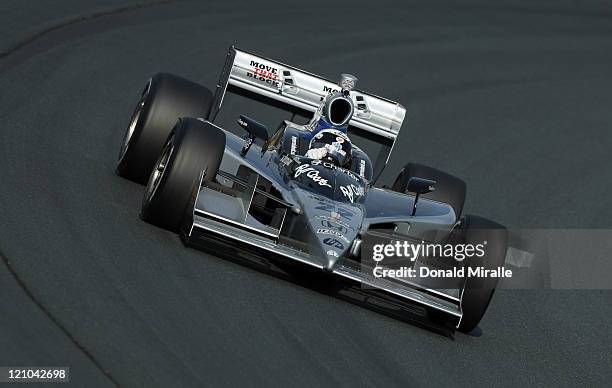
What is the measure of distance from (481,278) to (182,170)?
9.31 feet

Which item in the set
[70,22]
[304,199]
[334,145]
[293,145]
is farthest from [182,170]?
[70,22]

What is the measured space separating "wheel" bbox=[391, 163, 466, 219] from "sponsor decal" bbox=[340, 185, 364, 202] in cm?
159

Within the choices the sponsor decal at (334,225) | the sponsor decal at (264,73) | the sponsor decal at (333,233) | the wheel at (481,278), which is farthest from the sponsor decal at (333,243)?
the sponsor decal at (264,73)

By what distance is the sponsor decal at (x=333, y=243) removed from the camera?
11461 mm

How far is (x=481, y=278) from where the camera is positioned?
38.4 ft

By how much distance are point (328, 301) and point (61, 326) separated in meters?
3.03

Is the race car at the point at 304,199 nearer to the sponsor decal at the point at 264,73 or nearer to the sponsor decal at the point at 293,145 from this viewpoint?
the sponsor decal at the point at 293,145

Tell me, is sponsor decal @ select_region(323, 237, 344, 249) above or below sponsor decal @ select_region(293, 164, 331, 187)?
below

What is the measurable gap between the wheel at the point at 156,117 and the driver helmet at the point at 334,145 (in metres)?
1.19

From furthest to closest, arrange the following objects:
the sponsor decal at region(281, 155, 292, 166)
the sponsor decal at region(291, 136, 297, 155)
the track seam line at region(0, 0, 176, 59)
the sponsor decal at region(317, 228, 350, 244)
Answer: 1. the track seam line at region(0, 0, 176, 59)
2. the sponsor decal at region(291, 136, 297, 155)
3. the sponsor decal at region(281, 155, 292, 166)
4. the sponsor decal at region(317, 228, 350, 244)

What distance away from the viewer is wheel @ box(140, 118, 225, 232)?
11.9m

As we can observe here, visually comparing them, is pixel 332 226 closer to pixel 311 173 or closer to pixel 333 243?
pixel 333 243

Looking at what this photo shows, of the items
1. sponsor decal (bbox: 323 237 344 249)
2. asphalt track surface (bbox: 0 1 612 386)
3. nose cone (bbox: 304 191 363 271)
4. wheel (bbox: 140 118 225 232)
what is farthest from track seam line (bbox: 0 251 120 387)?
sponsor decal (bbox: 323 237 344 249)

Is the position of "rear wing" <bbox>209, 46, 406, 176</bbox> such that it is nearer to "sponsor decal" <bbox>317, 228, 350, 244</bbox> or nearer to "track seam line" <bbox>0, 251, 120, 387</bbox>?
"sponsor decal" <bbox>317, 228, 350, 244</bbox>
